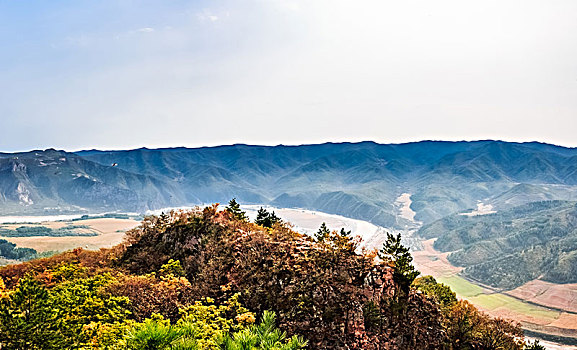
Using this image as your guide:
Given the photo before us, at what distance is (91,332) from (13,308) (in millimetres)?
2838

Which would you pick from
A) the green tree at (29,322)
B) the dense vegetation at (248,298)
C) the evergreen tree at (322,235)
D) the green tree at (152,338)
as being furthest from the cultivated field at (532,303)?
the green tree at (152,338)

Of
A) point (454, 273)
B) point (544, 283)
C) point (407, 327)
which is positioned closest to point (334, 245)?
point (407, 327)

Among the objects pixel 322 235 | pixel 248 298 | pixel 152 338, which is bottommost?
pixel 248 298

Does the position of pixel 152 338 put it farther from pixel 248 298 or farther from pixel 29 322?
pixel 248 298

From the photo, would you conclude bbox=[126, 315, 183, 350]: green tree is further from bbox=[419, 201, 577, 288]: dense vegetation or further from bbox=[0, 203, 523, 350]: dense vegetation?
bbox=[419, 201, 577, 288]: dense vegetation

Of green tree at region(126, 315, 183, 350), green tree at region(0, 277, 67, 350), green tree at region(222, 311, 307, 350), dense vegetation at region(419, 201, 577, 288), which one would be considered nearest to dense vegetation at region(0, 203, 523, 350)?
green tree at region(0, 277, 67, 350)

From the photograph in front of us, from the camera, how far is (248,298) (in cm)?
2089

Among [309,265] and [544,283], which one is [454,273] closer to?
[544,283]

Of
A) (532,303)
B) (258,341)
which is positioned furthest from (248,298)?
(532,303)

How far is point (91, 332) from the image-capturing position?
15.9 metres

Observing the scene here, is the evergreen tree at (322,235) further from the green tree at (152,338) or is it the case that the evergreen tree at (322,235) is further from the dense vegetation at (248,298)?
the green tree at (152,338)

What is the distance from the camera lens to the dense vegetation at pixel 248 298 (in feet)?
50.2

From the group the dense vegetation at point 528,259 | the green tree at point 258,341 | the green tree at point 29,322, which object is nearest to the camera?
the green tree at point 258,341

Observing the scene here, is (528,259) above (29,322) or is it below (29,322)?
below
